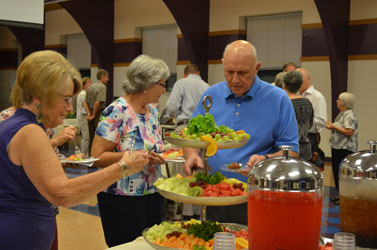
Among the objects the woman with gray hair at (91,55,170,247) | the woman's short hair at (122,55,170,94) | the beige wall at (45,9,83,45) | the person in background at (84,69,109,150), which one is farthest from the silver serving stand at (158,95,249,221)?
the beige wall at (45,9,83,45)

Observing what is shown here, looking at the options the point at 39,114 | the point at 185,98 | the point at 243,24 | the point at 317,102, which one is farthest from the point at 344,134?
the point at 243,24

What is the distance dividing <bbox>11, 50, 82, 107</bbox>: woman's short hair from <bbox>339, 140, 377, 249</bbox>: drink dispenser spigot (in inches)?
44.3

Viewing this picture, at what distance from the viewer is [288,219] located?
4.12ft

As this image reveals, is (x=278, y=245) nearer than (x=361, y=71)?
Yes

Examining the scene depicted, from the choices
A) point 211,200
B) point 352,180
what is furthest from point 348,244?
point 211,200

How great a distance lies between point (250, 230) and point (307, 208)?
19cm

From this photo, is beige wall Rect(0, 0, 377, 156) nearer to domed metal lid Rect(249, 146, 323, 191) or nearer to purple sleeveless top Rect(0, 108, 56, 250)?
purple sleeveless top Rect(0, 108, 56, 250)

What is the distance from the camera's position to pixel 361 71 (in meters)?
9.11

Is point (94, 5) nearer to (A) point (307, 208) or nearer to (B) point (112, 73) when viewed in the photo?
(B) point (112, 73)

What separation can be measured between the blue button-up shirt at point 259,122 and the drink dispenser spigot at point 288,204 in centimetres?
126

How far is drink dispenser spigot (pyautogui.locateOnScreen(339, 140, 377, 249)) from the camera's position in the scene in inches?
65.6

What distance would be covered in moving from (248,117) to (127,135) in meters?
0.71

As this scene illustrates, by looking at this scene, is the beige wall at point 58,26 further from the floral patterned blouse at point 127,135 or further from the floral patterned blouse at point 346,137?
the floral patterned blouse at point 127,135

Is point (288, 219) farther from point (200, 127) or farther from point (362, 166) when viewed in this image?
point (200, 127)
